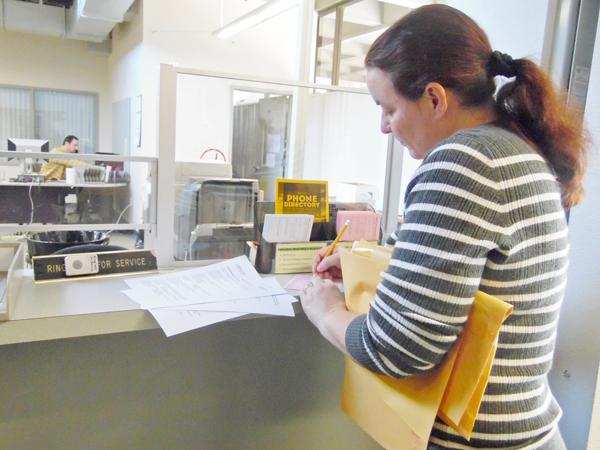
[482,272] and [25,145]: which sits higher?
[25,145]

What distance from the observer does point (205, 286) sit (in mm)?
989

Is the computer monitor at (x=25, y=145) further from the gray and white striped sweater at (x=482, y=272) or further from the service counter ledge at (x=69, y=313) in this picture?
the gray and white striped sweater at (x=482, y=272)

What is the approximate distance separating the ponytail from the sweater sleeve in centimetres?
16

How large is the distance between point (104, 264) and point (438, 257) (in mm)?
769

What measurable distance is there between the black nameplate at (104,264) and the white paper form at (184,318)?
0.85ft

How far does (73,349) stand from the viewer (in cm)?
112

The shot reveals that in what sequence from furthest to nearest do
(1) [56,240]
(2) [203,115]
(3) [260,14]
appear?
(2) [203,115] → (3) [260,14] → (1) [56,240]

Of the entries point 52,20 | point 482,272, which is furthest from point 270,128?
point 482,272

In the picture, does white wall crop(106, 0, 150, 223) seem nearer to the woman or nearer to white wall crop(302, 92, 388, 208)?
white wall crop(302, 92, 388, 208)

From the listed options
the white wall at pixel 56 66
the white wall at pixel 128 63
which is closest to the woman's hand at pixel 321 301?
the white wall at pixel 128 63

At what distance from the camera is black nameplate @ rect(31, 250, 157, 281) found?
98 centimetres

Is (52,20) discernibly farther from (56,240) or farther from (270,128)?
(56,240)

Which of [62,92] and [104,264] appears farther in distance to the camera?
[62,92]

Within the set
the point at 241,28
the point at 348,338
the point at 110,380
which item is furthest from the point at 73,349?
the point at 241,28
